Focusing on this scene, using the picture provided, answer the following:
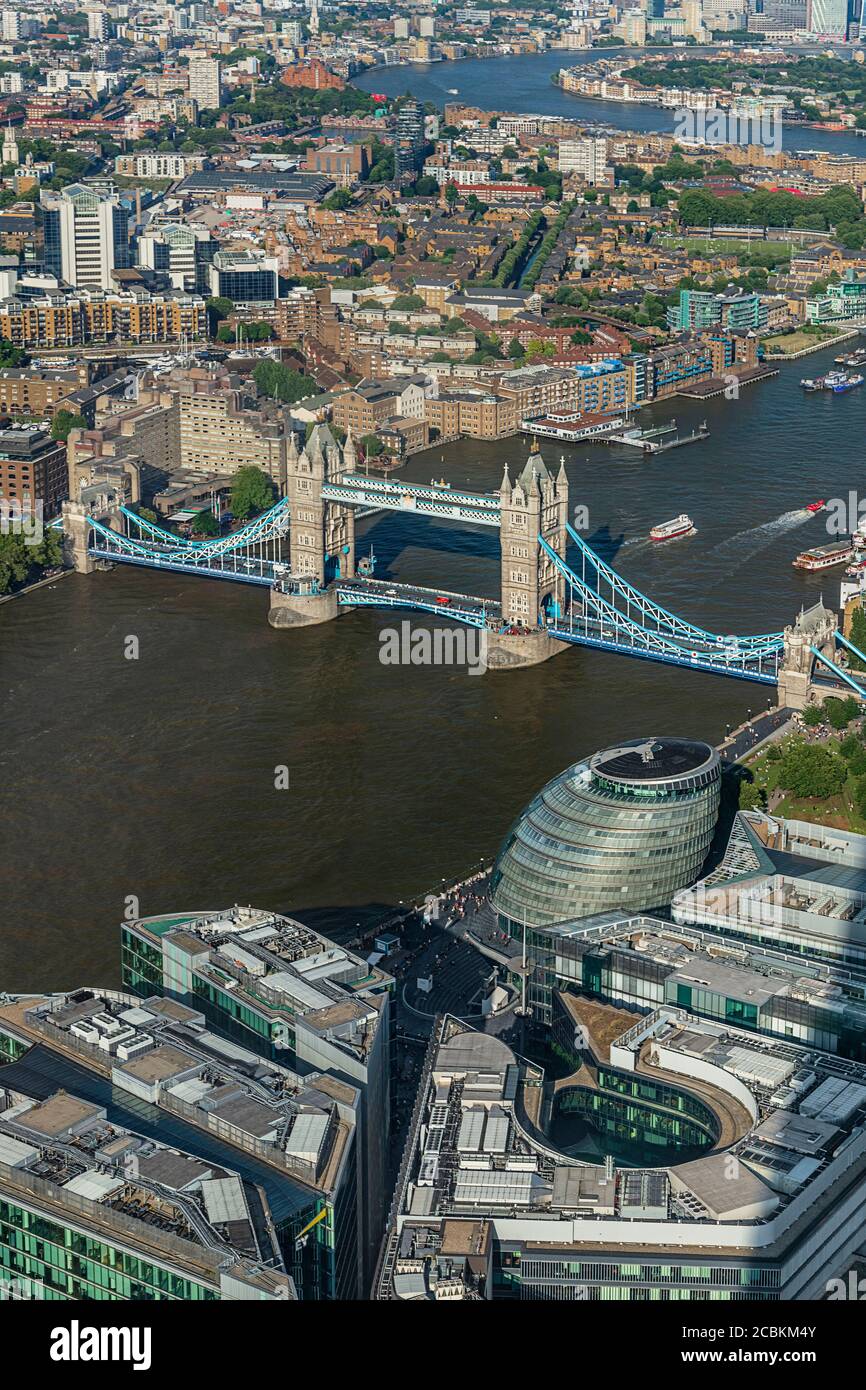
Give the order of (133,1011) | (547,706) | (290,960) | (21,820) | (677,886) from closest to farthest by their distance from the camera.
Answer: (133,1011) → (290,960) → (677,886) → (21,820) → (547,706)

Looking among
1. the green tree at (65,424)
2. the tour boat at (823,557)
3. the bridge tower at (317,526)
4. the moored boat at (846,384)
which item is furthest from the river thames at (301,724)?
the moored boat at (846,384)

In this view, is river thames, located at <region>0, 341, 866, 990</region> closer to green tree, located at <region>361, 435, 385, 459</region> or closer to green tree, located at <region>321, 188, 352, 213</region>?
green tree, located at <region>361, 435, 385, 459</region>

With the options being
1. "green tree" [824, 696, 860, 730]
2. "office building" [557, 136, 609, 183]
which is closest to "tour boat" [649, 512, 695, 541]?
"green tree" [824, 696, 860, 730]

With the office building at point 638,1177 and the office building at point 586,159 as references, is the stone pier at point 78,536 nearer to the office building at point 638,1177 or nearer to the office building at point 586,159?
the office building at point 638,1177

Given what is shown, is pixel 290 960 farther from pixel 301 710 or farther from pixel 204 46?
pixel 204 46

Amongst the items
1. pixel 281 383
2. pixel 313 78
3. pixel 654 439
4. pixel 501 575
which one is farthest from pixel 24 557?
pixel 313 78

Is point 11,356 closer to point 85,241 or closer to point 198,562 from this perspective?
point 85,241

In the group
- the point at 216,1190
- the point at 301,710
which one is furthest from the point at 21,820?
the point at 216,1190
